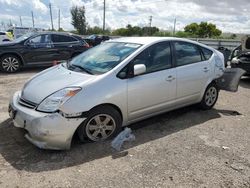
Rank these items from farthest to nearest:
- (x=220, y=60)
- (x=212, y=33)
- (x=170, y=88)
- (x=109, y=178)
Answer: (x=212, y=33), (x=220, y=60), (x=170, y=88), (x=109, y=178)

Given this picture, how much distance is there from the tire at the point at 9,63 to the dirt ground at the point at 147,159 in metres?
5.21

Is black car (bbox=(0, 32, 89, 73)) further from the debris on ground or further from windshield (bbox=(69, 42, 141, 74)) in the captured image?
the debris on ground

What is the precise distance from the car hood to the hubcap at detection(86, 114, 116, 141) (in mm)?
556

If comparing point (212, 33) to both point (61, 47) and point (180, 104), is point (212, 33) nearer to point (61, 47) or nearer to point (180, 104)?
point (61, 47)

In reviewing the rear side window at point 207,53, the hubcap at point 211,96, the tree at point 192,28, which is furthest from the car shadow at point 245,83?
the tree at point 192,28

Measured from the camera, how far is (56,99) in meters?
3.82

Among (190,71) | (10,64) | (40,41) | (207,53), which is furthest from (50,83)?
(40,41)

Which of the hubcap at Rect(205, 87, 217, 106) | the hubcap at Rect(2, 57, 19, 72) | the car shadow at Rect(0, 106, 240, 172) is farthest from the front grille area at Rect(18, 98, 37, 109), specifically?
the hubcap at Rect(2, 57, 19, 72)

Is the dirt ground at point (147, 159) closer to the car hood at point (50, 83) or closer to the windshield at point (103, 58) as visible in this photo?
the car hood at point (50, 83)

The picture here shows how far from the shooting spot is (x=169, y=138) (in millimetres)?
4570

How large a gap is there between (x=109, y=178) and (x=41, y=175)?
31.4 inches

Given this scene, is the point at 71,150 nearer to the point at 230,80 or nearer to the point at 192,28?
the point at 230,80

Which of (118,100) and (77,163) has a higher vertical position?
(118,100)

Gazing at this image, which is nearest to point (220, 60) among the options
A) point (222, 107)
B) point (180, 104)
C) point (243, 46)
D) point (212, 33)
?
point (222, 107)
